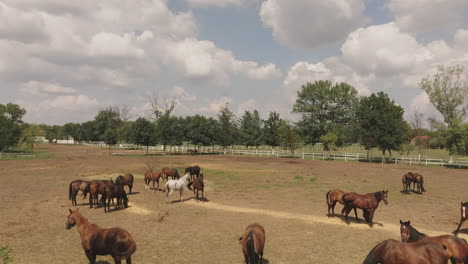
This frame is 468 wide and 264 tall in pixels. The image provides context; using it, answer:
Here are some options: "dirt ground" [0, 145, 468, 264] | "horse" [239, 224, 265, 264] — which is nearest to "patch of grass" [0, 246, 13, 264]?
"dirt ground" [0, 145, 468, 264]

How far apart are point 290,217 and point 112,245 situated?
8.64m

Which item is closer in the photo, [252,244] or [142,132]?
[252,244]

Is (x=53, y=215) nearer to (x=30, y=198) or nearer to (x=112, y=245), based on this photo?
(x=30, y=198)

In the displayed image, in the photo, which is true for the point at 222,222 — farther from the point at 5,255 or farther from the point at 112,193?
the point at 5,255

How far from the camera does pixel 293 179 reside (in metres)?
25.2

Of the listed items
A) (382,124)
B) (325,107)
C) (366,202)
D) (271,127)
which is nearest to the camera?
(366,202)

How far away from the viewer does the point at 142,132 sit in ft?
189

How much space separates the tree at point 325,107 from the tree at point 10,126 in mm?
61693

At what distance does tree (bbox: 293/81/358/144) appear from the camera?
2507 inches

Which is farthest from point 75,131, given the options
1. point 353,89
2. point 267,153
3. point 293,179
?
point 293,179

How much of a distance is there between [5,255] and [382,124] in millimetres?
47007

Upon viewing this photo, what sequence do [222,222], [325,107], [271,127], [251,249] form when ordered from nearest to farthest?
1. [251,249]
2. [222,222]
3. [325,107]
4. [271,127]

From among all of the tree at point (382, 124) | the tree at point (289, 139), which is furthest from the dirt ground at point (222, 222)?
the tree at point (289, 139)

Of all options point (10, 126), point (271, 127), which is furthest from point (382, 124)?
point (10, 126)
